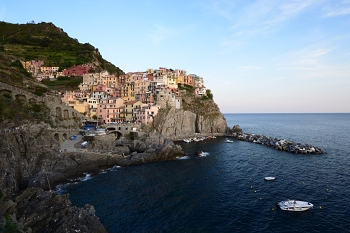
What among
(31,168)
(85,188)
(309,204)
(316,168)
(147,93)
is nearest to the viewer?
(309,204)

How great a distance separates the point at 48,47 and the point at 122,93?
80836 mm

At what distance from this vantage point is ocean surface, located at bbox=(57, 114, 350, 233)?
29.7m

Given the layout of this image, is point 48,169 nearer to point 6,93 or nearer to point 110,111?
point 6,93

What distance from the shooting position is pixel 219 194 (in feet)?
131

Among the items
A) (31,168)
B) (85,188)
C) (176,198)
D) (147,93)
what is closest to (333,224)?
(176,198)

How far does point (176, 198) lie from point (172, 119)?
5778cm

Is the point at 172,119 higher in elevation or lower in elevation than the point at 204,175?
higher

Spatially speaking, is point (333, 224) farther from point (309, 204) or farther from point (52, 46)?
point (52, 46)

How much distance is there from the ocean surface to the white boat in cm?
66

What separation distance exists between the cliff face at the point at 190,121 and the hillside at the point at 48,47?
211ft

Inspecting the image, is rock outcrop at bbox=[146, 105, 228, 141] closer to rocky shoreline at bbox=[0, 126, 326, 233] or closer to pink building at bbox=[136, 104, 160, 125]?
pink building at bbox=[136, 104, 160, 125]

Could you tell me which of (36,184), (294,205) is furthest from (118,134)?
(294,205)

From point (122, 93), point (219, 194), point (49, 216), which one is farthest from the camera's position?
point (122, 93)

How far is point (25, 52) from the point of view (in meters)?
140
